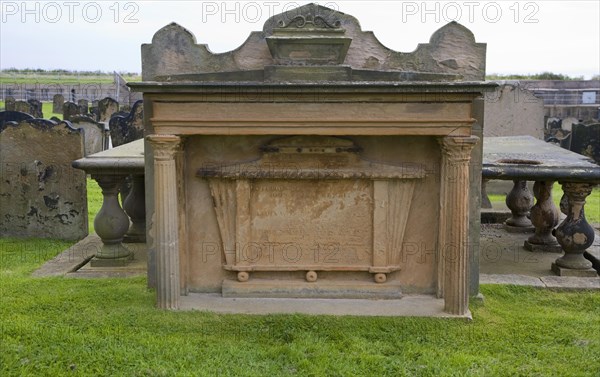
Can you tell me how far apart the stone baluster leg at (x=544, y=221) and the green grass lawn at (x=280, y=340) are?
2167 mm

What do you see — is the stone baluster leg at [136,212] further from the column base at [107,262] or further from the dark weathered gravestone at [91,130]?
the dark weathered gravestone at [91,130]

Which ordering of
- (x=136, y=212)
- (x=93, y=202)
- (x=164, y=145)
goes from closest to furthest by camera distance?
(x=164, y=145) → (x=136, y=212) → (x=93, y=202)

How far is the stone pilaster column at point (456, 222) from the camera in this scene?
568 cm

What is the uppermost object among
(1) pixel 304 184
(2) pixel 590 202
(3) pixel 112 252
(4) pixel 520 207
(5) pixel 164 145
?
(5) pixel 164 145

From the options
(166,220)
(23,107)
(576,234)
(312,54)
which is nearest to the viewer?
(166,220)

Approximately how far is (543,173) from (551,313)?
181 cm

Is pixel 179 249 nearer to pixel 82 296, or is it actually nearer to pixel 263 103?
pixel 82 296

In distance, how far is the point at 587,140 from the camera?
49.0 ft

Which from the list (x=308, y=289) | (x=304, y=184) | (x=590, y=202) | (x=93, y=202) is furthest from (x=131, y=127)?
(x=590, y=202)

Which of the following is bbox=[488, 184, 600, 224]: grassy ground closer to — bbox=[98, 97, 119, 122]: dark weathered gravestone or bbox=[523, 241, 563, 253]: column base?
bbox=[523, 241, 563, 253]: column base

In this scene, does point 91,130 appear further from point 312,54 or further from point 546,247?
point 546,247

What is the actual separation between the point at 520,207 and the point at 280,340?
585 centimetres

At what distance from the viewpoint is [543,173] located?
7.39 meters

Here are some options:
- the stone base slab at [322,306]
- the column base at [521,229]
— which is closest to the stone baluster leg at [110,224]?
the stone base slab at [322,306]
